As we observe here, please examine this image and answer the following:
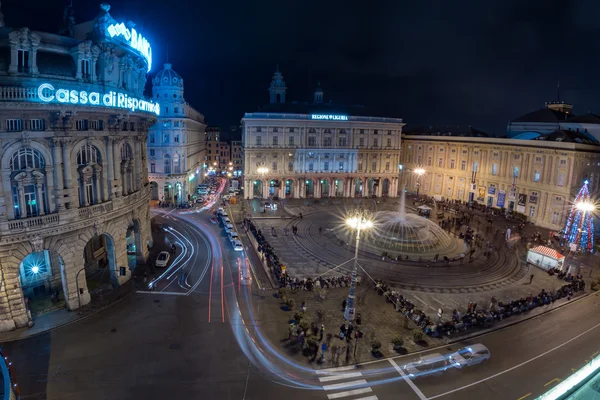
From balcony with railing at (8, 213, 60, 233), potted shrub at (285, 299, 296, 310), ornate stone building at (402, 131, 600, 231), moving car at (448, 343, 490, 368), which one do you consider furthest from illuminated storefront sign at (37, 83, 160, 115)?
ornate stone building at (402, 131, 600, 231)

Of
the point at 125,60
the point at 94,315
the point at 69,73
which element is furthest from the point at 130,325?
the point at 125,60

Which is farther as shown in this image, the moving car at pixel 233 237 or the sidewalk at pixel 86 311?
the moving car at pixel 233 237

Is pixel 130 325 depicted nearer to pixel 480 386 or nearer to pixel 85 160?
pixel 85 160

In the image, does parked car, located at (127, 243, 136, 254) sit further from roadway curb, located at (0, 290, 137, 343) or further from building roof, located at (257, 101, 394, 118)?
building roof, located at (257, 101, 394, 118)

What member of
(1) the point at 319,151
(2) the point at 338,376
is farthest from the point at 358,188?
(2) the point at 338,376

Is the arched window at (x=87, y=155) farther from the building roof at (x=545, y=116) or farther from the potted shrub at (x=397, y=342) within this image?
the building roof at (x=545, y=116)

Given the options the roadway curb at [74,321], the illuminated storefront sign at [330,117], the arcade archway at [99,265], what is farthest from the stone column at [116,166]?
the illuminated storefront sign at [330,117]

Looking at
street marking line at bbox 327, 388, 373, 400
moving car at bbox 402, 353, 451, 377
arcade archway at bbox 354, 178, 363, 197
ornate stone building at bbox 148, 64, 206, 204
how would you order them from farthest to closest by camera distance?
1. arcade archway at bbox 354, 178, 363, 197
2. ornate stone building at bbox 148, 64, 206, 204
3. moving car at bbox 402, 353, 451, 377
4. street marking line at bbox 327, 388, 373, 400
